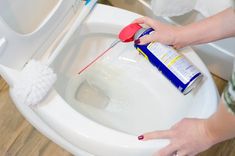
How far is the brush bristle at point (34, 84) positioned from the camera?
2.44 feet

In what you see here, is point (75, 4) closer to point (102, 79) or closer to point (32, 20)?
point (32, 20)

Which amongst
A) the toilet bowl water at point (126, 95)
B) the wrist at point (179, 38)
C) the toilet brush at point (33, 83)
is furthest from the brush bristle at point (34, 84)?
the wrist at point (179, 38)

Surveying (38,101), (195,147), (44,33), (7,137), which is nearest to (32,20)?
(44,33)

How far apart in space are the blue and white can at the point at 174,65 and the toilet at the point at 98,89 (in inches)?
1.3

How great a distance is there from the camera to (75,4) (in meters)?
0.86

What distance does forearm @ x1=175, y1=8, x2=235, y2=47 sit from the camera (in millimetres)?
786

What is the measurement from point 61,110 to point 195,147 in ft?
0.93

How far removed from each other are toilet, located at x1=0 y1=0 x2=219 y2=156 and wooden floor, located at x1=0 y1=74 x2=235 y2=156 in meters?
0.28

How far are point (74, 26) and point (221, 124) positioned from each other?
1.43 ft

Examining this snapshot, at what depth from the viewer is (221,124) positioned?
59cm

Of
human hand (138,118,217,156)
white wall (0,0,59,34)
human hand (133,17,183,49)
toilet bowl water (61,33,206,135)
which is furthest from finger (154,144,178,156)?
white wall (0,0,59,34)

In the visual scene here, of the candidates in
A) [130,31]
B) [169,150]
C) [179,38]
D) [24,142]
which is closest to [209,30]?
[179,38]

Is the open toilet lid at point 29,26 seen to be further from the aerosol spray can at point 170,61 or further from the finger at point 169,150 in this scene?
the finger at point 169,150

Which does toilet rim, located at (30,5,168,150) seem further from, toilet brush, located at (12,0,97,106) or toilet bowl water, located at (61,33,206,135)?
toilet bowl water, located at (61,33,206,135)
